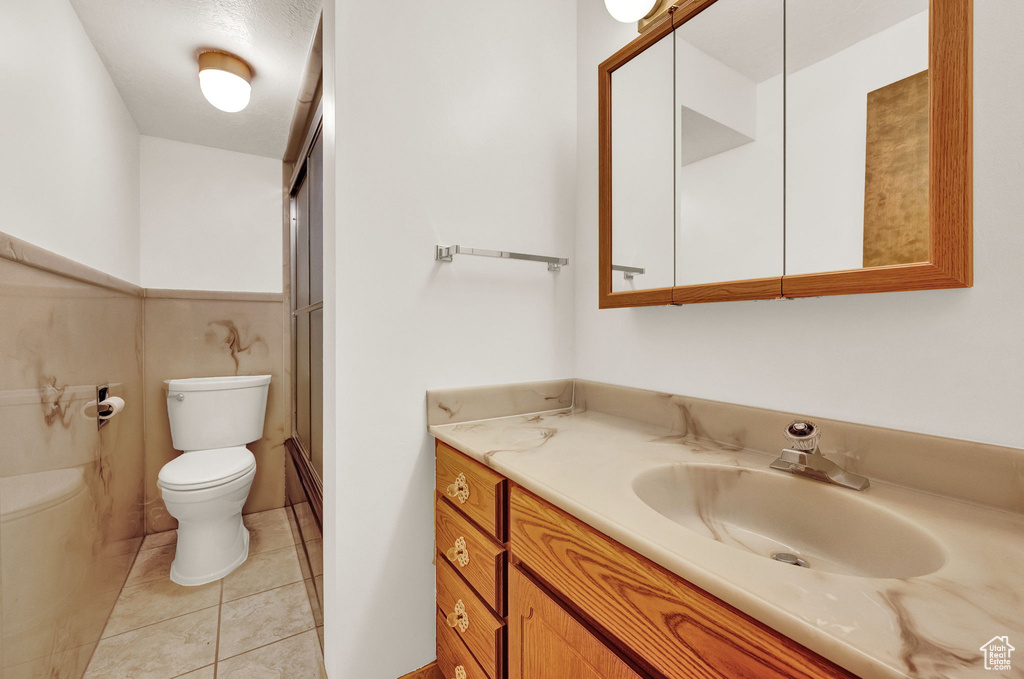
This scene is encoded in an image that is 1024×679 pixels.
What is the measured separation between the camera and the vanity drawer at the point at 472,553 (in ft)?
2.88

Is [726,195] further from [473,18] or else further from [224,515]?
[224,515]

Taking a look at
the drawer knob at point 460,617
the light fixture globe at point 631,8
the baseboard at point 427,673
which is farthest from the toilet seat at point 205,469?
the light fixture globe at point 631,8

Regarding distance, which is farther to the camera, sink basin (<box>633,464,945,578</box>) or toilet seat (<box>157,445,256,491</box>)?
toilet seat (<box>157,445,256,491</box>)

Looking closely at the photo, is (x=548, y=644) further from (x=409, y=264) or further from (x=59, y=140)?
(x=59, y=140)

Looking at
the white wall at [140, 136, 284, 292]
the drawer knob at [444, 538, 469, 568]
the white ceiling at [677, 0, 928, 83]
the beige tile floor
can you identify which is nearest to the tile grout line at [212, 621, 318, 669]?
the beige tile floor

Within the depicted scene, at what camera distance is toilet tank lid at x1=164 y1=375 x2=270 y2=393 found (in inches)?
80.6

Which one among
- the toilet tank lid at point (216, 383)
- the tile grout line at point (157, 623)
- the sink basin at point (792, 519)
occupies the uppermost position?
the toilet tank lid at point (216, 383)

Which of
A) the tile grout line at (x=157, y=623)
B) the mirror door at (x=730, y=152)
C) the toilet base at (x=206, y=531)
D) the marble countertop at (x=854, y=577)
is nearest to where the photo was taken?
the marble countertop at (x=854, y=577)

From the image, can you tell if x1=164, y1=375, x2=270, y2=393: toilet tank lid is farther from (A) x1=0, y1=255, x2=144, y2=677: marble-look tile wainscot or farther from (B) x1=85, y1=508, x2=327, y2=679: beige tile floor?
(B) x1=85, y1=508, x2=327, y2=679: beige tile floor

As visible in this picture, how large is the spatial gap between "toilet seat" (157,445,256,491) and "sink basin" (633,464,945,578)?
1825 millimetres

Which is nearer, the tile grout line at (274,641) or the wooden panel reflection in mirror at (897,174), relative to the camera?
the wooden panel reflection in mirror at (897,174)

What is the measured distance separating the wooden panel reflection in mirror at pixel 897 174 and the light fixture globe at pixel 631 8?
0.62 m

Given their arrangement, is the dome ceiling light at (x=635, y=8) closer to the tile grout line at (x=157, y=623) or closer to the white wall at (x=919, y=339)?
the white wall at (x=919, y=339)

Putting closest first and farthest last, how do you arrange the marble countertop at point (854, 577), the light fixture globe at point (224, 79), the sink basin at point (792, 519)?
the marble countertop at point (854, 577), the sink basin at point (792, 519), the light fixture globe at point (224, 79)
